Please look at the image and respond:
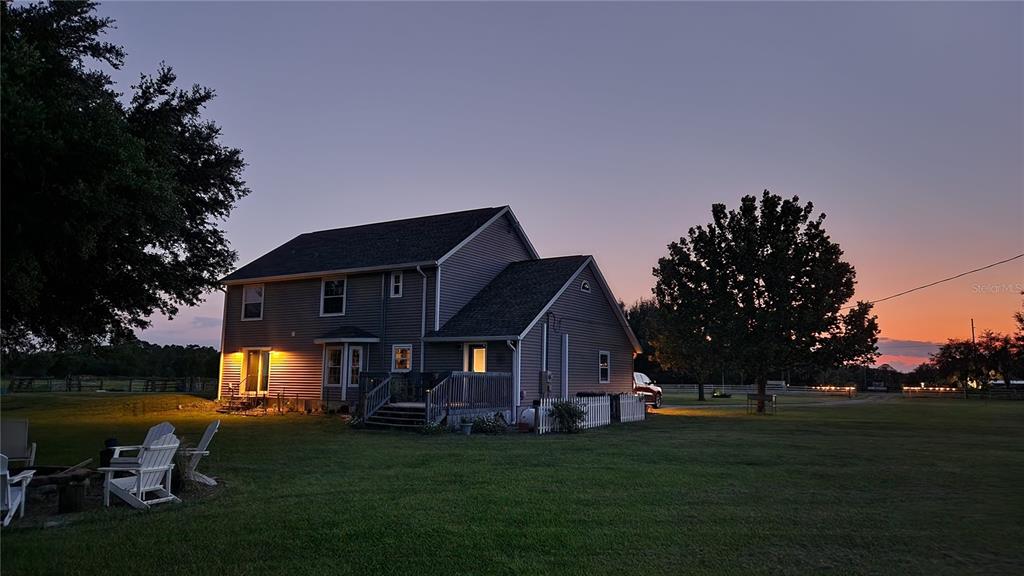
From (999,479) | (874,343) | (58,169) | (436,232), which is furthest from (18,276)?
(874,343)

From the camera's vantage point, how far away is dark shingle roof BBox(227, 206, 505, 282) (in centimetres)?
2578

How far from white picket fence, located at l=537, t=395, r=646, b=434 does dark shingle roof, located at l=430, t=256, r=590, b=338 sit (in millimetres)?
3097

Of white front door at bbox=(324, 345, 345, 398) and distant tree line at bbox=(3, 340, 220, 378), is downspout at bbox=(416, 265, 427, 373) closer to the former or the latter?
white front door at bbox=(324, 345, 345, 398)

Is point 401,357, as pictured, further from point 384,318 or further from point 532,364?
point 532,364

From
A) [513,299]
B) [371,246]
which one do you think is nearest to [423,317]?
[513,299]

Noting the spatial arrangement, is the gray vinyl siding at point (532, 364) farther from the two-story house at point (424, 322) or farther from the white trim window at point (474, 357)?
the white trim window at point (474, 357)

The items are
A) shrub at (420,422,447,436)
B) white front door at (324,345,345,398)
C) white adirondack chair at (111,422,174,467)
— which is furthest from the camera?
white front door at (324,345,345,398)

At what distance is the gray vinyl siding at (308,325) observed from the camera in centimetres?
2498

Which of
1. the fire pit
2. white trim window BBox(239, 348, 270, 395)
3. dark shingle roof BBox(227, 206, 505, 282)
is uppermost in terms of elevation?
dark shingle roof BBox(227, 206, 505, 282)

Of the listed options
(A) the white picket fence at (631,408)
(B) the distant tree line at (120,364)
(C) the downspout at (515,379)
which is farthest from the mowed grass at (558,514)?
(B) the distant tree line at (120,364)

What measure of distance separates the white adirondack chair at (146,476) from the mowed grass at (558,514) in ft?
0.69

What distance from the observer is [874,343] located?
31656 mm

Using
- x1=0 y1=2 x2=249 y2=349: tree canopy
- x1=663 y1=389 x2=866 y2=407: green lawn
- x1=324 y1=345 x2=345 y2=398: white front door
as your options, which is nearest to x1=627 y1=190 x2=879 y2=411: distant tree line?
x1=663 y1=389 x2=866 y2=407: green lawn

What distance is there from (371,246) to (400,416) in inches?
387
